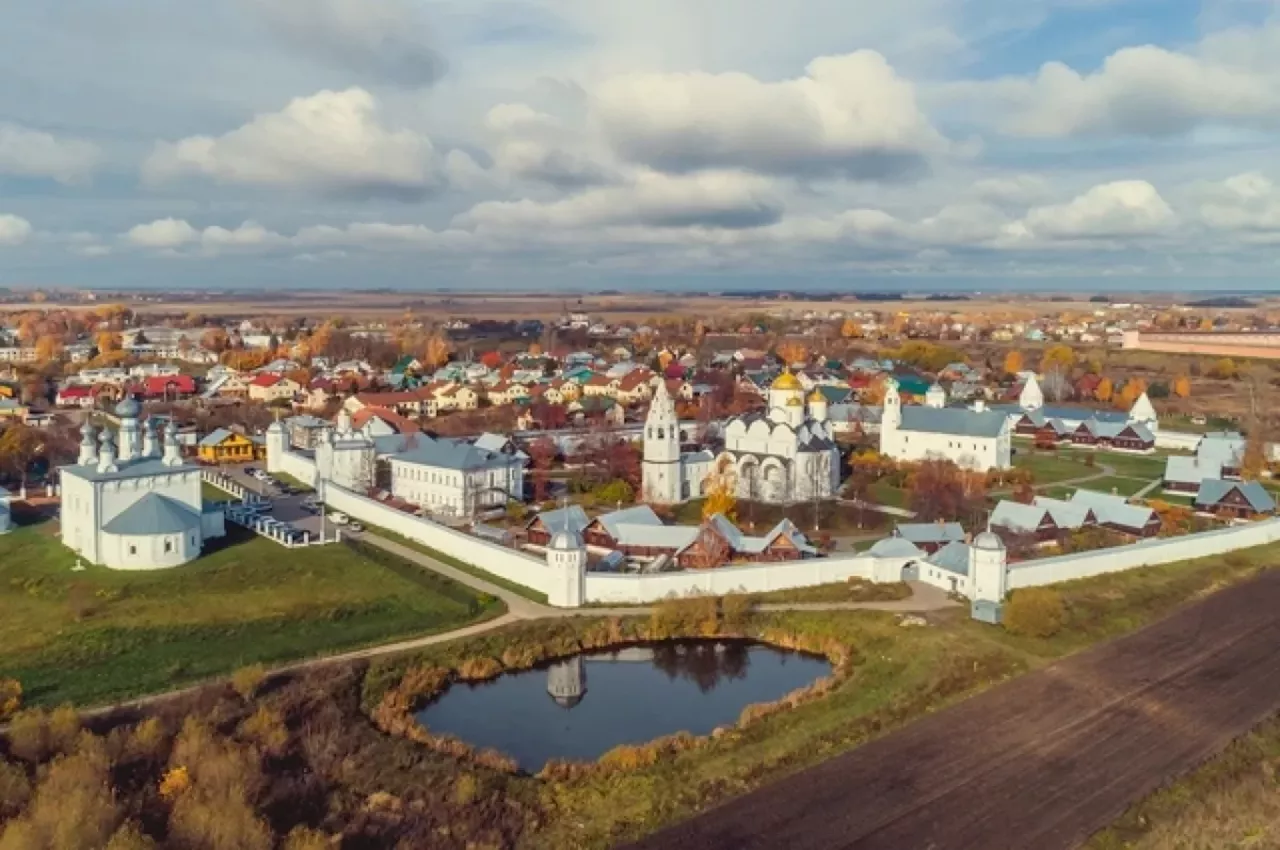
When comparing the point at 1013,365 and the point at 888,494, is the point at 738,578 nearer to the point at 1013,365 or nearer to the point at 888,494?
the point at 888,494

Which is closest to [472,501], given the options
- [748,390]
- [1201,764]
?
[1201,764]

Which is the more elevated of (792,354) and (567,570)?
(792,354)

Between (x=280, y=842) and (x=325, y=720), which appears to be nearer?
(x=280, y=842)

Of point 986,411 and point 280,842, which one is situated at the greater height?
point 986,411

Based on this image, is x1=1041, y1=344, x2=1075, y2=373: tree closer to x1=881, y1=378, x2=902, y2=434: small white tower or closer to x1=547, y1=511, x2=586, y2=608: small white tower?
x1=881, y1=378, x2=902, y2=434: small white tower

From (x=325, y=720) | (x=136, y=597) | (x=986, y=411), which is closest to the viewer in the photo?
(x=325, y=720)

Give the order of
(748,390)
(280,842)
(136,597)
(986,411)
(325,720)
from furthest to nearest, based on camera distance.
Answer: (748,390), (986,411), (136,597), (325,720), (280,842)

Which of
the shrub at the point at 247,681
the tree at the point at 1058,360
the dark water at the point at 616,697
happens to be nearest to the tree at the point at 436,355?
the tree at the point at 1058,360

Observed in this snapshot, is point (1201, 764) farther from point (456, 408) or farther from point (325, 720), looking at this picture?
point (456, 408)

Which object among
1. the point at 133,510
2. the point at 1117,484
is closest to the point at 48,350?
the point at 133,510
